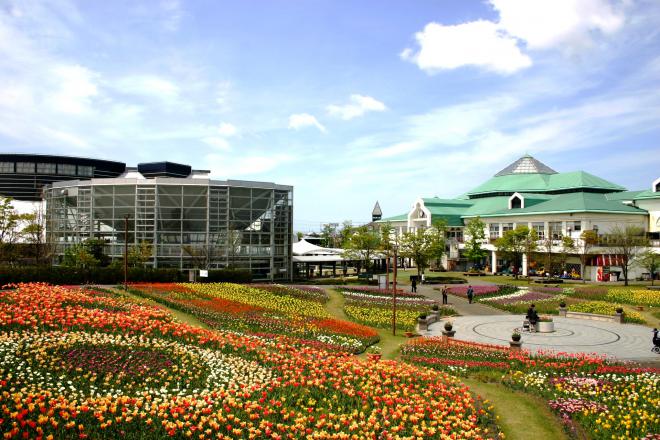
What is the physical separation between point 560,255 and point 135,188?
49715 millimetres

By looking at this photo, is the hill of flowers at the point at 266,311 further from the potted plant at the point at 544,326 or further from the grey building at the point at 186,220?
the grey building at the point at 186,220

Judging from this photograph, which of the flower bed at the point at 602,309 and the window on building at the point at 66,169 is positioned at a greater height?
the window on building at the point at 66,169

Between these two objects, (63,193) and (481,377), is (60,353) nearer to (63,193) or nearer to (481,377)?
(481,377)

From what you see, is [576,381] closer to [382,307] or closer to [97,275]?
[382,307]

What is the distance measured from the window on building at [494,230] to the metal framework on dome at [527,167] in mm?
18780

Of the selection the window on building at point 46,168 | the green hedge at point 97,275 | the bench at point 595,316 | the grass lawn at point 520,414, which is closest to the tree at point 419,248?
the green hedge at point 97,275

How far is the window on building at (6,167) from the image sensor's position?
113 metres

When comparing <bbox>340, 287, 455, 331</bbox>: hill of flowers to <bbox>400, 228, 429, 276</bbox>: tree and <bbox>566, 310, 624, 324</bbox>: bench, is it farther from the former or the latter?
<bbox>400, 228, 429, 276</bbox>: tree

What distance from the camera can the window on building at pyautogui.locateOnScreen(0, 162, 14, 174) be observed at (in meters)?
113

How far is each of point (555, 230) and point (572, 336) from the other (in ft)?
138

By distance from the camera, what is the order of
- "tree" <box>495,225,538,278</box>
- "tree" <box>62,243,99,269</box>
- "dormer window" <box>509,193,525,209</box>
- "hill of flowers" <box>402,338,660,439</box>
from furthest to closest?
1. "dormer window" <box>509,193,525,209</box>
2. "tree" <box>495,225,538,278</box>
3. "tree" <box>62,243,99,269</box>
4. "hill of flowers" <box>402,338,660,439</box>

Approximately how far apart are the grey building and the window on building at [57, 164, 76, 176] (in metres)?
64.5

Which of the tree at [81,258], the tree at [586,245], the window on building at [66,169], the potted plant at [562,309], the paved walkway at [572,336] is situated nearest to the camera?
the paved walkway at [572,336]

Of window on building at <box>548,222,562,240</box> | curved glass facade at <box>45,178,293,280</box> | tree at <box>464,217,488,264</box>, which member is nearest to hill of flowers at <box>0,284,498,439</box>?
curved glass facade at <box>45,178,293,280</box>
